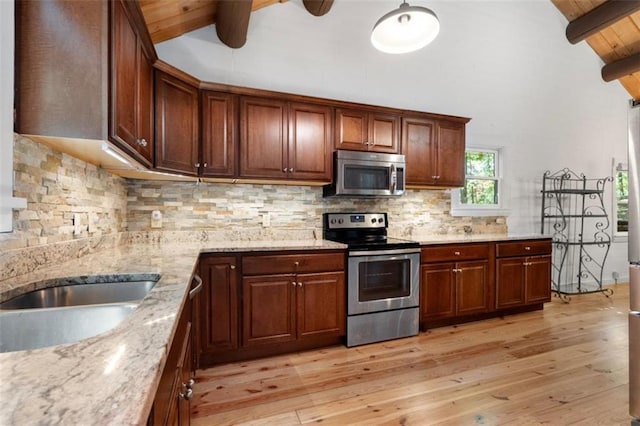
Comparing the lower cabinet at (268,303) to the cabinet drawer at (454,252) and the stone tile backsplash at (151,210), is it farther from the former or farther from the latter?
the cabinet drawer at (454,252)

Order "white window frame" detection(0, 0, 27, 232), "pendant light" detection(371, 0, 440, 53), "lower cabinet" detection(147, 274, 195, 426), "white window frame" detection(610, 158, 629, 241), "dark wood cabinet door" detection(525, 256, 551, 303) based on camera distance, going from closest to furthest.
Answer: "lower cabinet" detection(147, 274, 195, 426)
"white window frame" detection(0, 0, 27, 232)
"pendant light" detection(371, 0, 440, 53)
"dark wood cabinet door" detection(525, 256, 551, 303)
"white window frame" detection(610, 158, 629, 241)

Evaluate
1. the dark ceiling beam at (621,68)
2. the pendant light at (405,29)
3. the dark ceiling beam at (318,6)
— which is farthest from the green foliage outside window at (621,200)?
the dark ceiling beam at (318,6)

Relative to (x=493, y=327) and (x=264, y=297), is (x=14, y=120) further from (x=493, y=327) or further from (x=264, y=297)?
(x=493, y=327)

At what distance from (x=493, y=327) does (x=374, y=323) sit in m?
1.39

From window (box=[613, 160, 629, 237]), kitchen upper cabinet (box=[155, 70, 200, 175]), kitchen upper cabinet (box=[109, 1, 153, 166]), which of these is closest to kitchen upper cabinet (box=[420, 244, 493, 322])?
kitchen upper cabinet (box=[155, 70, 200, 175])

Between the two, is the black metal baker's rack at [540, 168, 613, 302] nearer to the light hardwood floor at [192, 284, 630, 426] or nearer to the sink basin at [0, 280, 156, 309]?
the light hardwood floor at [192, 284, 630, 426]

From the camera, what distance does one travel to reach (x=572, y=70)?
4.66m

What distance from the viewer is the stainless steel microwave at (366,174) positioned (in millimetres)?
2939

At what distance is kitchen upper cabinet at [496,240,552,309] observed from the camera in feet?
11.1

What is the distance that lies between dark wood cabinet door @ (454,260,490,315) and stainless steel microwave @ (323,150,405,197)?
1.06m

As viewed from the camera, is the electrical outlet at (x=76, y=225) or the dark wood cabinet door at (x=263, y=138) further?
the dark wood cabinet door at (x=263, y=138)

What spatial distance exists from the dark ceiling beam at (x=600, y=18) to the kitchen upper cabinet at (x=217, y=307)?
4.75 m

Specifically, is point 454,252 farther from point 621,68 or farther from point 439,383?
point 621,68

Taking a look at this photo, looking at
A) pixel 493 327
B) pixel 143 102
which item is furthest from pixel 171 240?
pixel 493 327
